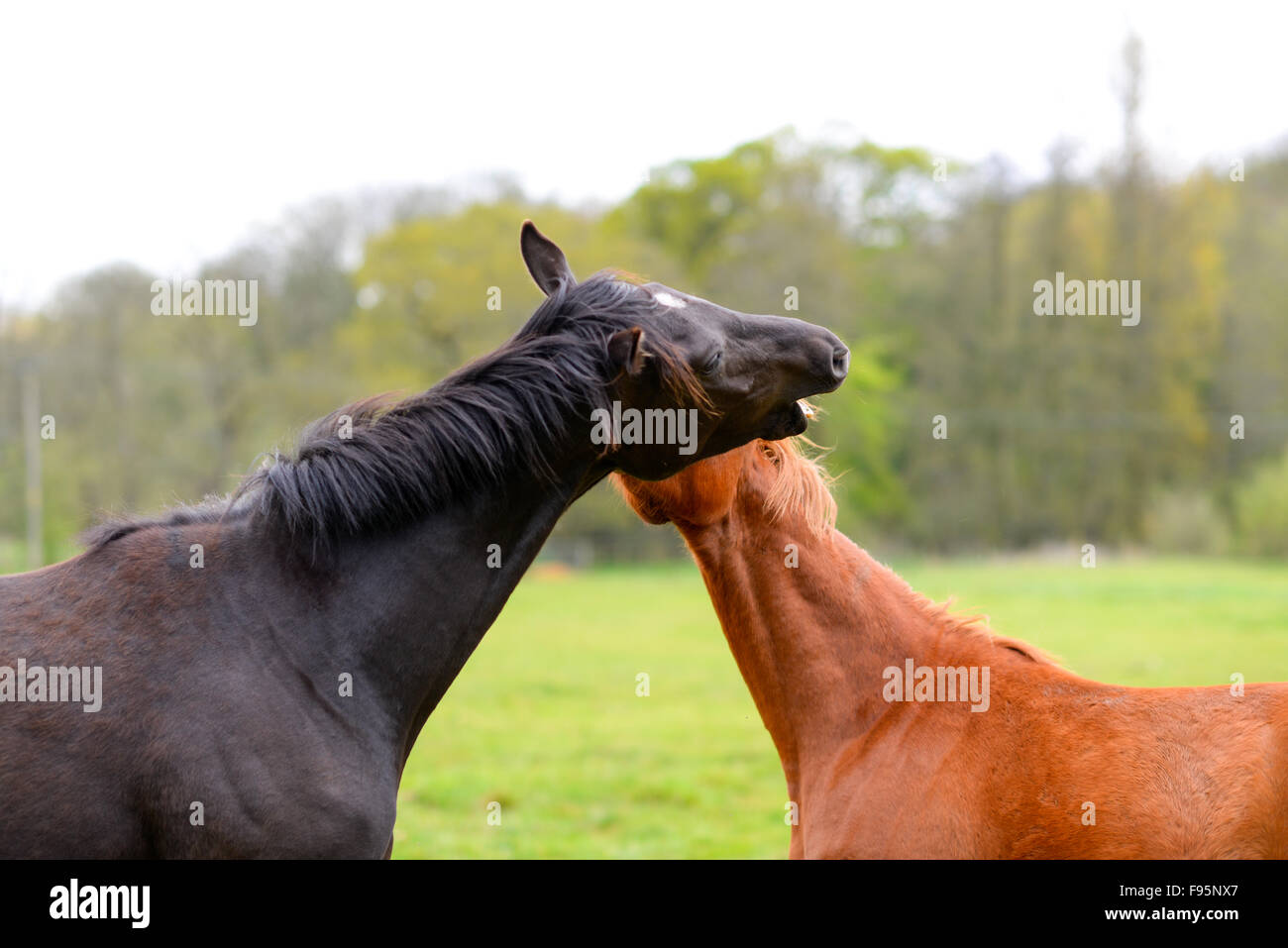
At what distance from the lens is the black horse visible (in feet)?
8.20

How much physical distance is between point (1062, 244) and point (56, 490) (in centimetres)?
3271

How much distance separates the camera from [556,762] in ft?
31.4

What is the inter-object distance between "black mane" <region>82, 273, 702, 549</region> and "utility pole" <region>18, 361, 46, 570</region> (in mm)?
23917

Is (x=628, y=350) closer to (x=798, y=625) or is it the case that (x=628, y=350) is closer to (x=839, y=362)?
(x=839, y=362)

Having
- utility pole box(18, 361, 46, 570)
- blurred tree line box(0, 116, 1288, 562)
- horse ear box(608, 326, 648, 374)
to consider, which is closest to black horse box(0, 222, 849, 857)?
horse ear box(608, 326, 648, 374)

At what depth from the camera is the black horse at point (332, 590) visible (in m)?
2.50

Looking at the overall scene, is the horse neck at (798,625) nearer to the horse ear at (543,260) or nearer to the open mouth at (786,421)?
the open mouth at (786,421)

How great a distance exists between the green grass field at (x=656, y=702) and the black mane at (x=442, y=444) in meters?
1.87

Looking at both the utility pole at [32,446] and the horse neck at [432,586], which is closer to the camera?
the horse neck at [432,586]

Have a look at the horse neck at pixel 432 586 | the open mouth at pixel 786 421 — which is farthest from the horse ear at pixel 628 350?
the open mouth at pixel 786 421

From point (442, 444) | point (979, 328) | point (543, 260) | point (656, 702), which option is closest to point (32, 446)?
point (656, 702)

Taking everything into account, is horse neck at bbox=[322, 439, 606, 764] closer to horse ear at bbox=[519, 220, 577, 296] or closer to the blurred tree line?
horse ear at bbox=[519, 220, 577, 296]
